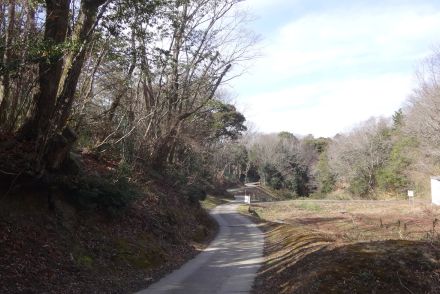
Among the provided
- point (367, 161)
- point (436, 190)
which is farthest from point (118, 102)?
point (367, 161)

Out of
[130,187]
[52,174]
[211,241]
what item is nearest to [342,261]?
[52,174]

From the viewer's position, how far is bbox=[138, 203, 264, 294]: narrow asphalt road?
1390cm

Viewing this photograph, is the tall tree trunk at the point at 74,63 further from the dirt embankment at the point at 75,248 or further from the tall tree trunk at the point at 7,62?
the dirt embankment at the point at 75,248

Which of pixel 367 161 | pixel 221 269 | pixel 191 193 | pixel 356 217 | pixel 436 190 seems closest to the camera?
pixel 221 269

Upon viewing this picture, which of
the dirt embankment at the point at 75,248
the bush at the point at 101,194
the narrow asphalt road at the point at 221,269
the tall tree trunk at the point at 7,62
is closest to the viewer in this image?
the dirt embankment at the point at 75,248

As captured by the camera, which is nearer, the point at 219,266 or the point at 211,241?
the point at 219,266

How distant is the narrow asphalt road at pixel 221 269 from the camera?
13905 mm

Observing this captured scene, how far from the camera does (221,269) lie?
17.6 metres

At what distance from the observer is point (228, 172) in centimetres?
9594

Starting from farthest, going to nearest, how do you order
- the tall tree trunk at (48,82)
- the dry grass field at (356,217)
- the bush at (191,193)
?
the bush at (191,193)
the dry grass field at (356,217)
the tall tree trunk at (48,82)

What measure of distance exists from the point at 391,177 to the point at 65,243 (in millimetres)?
60092

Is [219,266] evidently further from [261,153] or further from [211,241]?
[261,153]

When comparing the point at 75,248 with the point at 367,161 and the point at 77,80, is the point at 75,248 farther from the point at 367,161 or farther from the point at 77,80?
the point at 367,161

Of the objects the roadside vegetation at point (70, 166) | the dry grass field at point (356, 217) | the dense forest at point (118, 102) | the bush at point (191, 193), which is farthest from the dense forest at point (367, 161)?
the roadside vegetation at point (70, 166)
